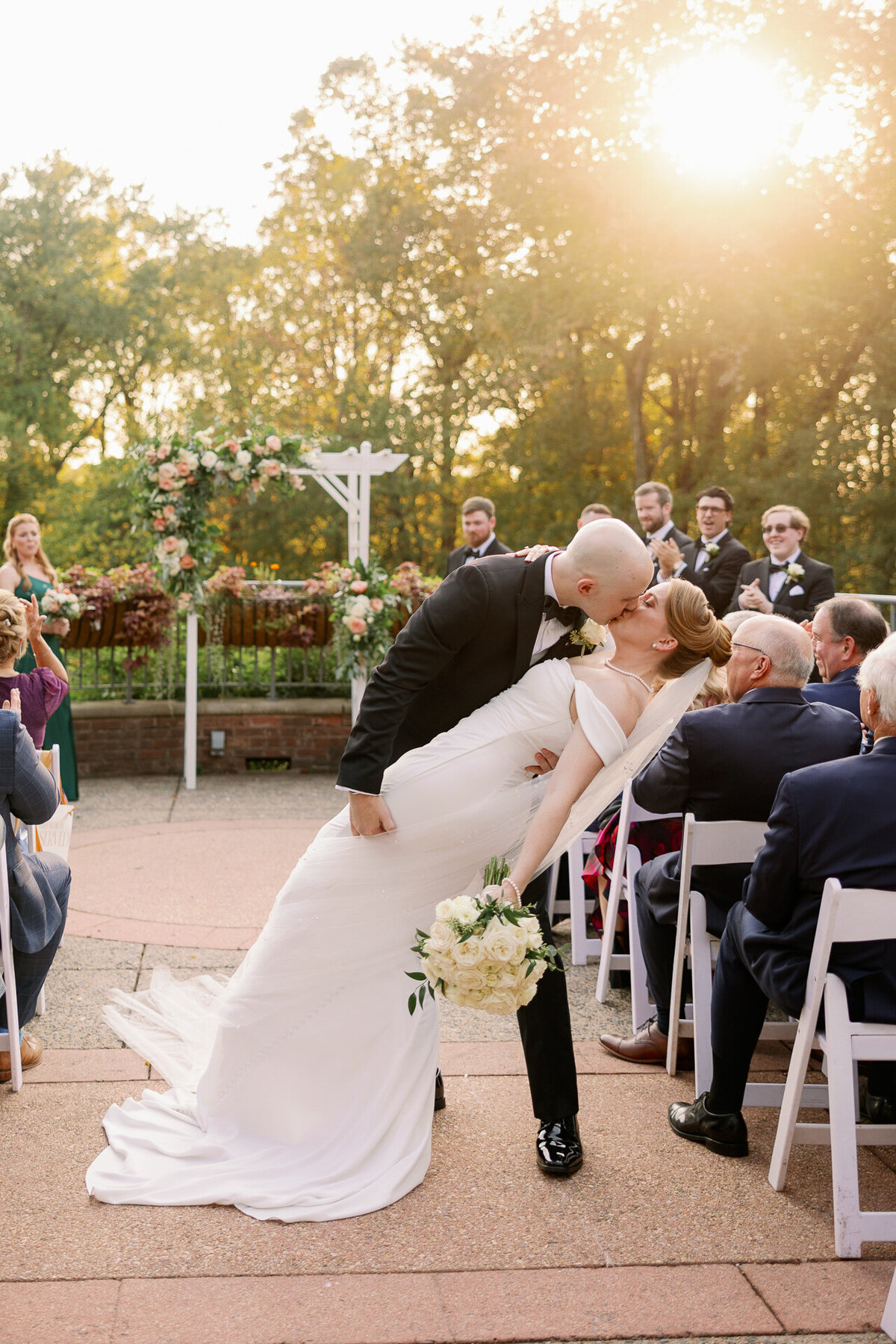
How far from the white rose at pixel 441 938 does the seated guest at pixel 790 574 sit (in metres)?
5.36

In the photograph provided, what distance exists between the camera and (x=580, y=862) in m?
5.35

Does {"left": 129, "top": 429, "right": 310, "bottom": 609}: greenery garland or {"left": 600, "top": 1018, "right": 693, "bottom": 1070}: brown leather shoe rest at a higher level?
{"left": 129, "top": 429, "right": 310, "bottom": 609}: greenery garland

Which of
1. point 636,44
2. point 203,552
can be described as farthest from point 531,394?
point 203,552

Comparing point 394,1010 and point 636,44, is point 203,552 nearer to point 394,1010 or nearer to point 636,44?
point 394,1010

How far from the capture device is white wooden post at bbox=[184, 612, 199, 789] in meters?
9.39

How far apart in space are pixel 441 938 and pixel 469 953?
3.5 inches

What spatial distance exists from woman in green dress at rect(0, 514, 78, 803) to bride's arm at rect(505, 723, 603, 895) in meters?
6.04

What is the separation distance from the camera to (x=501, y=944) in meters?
2.79

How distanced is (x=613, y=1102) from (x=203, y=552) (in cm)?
635

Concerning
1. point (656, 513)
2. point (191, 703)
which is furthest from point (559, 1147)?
point (191, 703)

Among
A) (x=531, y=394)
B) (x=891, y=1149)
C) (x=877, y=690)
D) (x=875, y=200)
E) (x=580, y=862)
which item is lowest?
(x=891, y=1149)

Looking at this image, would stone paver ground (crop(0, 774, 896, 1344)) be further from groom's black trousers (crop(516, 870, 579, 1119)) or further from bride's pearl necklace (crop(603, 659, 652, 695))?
bride's pearl necklace (crop(603, 659, 652, 695))

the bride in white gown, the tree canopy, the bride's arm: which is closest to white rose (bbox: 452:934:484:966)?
the bride's arm

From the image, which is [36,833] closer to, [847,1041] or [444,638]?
[444,638]
